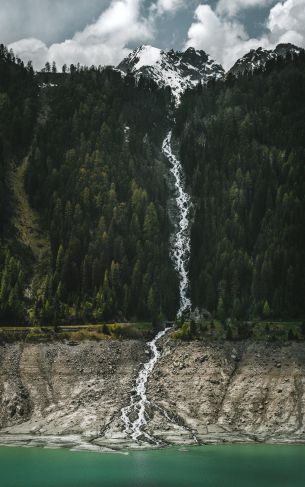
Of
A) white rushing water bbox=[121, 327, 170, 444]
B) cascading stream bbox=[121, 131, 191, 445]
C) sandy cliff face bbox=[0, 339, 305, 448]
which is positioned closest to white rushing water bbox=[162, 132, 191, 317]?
cascading stream bbox=[121, 131, 191, 445]

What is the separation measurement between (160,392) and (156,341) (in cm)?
2442

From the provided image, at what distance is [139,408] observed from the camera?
103812 millimetres

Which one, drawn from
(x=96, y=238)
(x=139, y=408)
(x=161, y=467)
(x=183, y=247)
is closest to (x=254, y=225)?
(x=183, y=247)

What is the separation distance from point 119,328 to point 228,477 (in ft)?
212

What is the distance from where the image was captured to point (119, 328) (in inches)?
5310

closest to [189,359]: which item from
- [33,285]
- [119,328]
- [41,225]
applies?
[119,328]

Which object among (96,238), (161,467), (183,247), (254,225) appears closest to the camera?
(161,467)

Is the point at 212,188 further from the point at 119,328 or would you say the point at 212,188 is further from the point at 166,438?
the point at 166,438

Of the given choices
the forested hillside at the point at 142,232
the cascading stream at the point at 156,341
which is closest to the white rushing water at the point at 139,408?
the cascading stream at the point at 156,341

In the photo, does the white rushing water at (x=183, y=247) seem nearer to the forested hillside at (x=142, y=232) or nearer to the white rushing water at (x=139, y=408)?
the forested hillside at (x=142, y=232)

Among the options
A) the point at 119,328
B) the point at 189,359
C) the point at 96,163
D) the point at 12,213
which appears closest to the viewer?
the point at 189,359

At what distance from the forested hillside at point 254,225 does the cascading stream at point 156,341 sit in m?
3.40

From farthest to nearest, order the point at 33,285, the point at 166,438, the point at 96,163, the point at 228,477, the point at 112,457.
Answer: the point at 96,163, the point at 33,285, the point at 166,438, the point at 112,457, the point at 228,477

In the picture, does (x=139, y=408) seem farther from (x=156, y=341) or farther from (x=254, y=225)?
(x=254, y=225)
